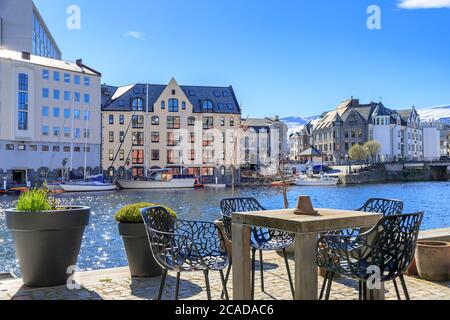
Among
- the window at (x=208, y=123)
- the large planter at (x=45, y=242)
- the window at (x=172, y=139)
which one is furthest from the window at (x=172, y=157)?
the large planter at (x=45, y=242)

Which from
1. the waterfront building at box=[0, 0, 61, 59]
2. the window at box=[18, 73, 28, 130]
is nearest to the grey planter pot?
the window at box=[18, 73, 28, 130]

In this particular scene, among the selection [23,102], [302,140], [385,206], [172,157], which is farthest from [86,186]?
[302,140]

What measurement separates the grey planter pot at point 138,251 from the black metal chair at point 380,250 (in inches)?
119

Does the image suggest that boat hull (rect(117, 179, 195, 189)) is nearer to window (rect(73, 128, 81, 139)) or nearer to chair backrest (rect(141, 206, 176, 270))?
window (rect(73, 128, 81, 139))

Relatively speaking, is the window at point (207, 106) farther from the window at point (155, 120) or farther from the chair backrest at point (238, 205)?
the chair backrest at point (238, 205)

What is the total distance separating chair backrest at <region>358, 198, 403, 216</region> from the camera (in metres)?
5.65

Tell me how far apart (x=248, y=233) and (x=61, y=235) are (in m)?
2.60

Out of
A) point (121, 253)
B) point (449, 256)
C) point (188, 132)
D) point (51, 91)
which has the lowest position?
point (121, 253)

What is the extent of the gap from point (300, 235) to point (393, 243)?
0.80 meters

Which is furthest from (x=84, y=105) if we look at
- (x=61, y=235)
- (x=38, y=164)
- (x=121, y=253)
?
(x=61, y=235)

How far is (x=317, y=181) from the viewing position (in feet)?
231

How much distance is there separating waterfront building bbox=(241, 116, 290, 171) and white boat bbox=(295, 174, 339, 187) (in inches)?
547
